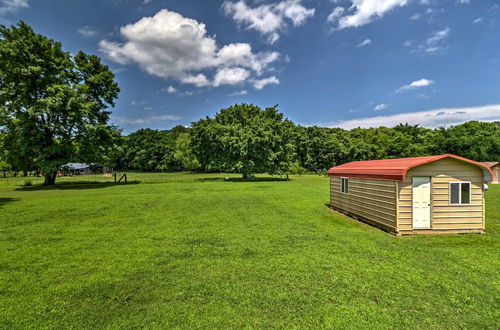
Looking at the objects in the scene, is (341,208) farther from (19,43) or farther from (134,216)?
(19,43)

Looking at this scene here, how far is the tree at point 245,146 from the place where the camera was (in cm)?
3381

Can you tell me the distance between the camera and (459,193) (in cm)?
894

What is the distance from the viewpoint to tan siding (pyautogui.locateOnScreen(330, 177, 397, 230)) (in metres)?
9.05

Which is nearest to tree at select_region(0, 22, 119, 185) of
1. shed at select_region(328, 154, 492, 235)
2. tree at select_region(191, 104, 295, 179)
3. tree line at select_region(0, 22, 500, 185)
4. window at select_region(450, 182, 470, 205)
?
tree line at select_region(0, 22, 500, 185)

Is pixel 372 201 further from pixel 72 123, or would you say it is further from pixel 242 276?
pixel 72 123

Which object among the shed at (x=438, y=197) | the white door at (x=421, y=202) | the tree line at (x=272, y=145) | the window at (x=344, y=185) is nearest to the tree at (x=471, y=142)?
the tree line at (x=272, y=145)

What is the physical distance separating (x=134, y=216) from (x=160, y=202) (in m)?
4.02

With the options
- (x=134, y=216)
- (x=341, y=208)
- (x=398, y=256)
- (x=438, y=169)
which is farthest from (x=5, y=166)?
(x=438, y=169)

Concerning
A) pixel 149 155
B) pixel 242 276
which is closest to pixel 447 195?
pixel 242 276

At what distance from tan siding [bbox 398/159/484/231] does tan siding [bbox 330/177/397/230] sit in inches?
26.1

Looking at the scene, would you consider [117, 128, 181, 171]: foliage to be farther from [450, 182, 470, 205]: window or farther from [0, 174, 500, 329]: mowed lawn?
[450, 182, 470, 205]: window

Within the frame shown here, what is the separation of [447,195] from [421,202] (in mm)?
1042

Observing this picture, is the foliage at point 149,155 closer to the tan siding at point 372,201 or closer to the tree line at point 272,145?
the tree line at point 272,145

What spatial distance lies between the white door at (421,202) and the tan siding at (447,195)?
0.48ft
